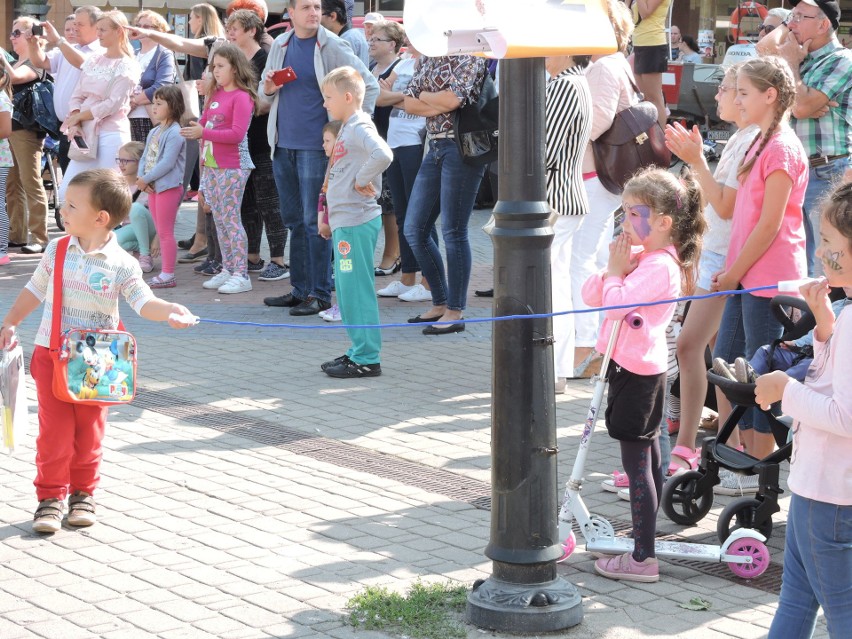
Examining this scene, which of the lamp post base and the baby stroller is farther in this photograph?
the baby stroller

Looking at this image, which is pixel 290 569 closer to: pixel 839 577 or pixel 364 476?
pixel 364 476

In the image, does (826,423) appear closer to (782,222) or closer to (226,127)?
(782,222)

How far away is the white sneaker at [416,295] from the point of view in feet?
32.8

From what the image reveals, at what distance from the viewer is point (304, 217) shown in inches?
371

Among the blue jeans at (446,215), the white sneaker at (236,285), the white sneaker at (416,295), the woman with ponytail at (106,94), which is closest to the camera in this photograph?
the blue jeans at (446,215)

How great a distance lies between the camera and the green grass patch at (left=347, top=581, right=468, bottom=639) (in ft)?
13.6

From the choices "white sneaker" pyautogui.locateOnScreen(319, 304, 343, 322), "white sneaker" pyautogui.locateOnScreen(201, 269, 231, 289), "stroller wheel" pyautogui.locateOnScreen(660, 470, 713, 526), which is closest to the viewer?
"stroller wheel" pyautogui.locateOnScreen(660, 470, 713, 526)

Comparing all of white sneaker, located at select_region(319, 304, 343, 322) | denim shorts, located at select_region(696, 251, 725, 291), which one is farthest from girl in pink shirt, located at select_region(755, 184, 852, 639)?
white sneaker, located at select_region(319, 304, 343, 322)

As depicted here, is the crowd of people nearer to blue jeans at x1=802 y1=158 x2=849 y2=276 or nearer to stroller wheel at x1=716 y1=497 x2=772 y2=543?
blue jeans at x1=802 y1=158 x2=849 y2=276

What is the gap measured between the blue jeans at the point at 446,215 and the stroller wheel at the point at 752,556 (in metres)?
4.17

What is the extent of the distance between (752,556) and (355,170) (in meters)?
4.04

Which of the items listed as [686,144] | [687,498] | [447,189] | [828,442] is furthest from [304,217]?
[828,442]

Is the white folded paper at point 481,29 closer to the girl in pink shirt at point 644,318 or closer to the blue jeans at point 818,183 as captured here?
the girl in pink shirt at point 644,318

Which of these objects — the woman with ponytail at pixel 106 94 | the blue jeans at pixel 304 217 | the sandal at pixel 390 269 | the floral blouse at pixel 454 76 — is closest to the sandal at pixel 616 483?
the floral blouse at pixel 454 76
